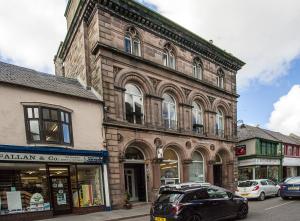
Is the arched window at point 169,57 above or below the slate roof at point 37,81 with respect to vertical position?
above

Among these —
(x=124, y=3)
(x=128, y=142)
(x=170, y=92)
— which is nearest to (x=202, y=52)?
(x=170, y=92)

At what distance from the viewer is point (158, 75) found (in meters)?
18.5

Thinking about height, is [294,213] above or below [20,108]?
below

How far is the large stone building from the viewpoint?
52.2 ft

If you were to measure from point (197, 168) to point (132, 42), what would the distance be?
10.9 m

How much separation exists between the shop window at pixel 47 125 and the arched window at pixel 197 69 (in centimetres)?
1159

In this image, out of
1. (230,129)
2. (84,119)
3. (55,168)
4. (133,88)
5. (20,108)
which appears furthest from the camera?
(230,129)

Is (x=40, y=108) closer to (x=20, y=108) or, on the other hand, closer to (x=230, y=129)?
(x=20, y=108)

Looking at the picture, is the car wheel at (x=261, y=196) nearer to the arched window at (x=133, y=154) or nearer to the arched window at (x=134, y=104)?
the arched window at (x=133, y=154)

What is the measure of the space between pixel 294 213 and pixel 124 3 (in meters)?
14.5

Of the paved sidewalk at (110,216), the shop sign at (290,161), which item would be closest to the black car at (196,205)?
the paved sidewalk at (110,216)

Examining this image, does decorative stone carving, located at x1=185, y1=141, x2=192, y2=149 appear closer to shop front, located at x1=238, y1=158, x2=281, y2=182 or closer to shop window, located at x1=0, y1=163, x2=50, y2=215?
shop window, located at x1=0, y1=163, x2=50, y2=215

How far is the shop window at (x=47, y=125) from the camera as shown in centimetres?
1276

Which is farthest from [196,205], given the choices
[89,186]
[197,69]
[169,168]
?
[197,69]
